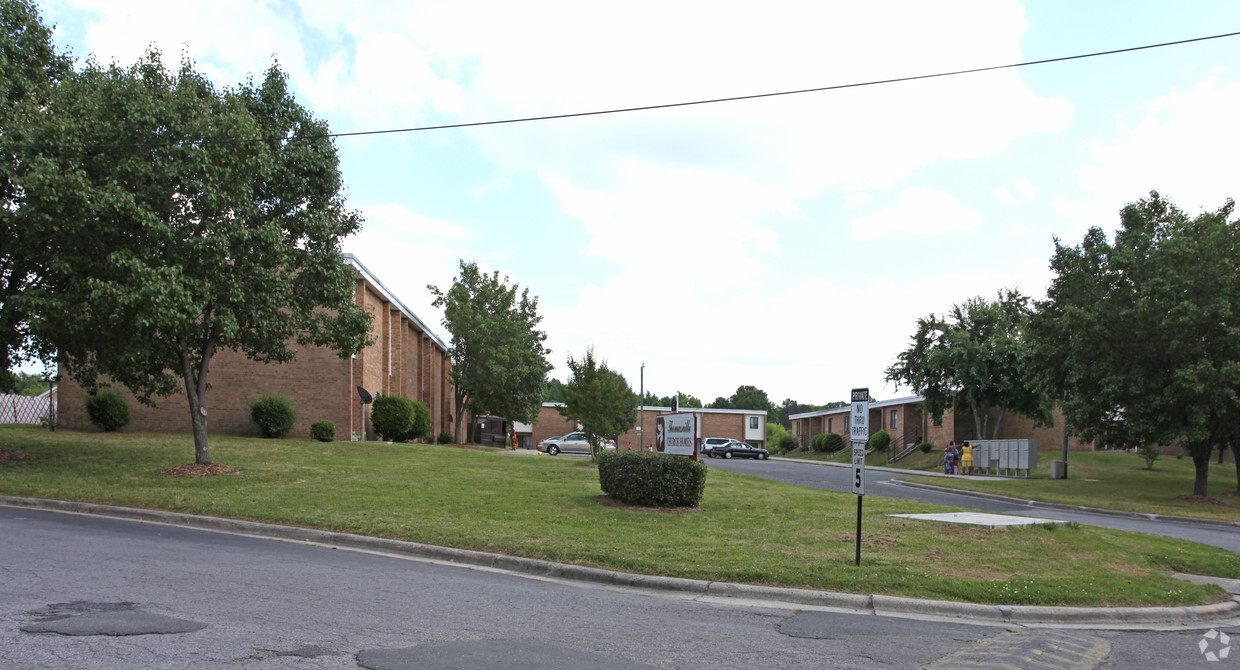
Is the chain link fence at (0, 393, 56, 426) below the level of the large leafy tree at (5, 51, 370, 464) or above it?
below

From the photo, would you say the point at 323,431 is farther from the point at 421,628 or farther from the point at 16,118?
the point at 421,628

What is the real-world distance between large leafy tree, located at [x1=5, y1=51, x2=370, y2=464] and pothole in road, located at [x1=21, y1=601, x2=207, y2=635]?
11087 mm

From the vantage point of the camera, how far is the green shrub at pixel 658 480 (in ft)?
48.5

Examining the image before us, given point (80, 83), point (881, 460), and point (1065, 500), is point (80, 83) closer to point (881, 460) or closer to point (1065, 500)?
point (1065, 500)

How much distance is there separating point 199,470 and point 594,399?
11141 mm

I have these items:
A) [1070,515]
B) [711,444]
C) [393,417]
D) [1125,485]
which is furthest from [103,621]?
[711,444]

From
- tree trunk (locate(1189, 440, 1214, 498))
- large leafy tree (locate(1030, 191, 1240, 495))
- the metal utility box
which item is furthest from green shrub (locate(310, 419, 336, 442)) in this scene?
tree trunk (locate(1189, 440, 1214, 498))

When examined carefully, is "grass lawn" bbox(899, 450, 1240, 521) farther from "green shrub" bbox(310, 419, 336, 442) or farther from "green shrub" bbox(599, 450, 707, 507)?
"green shrub" bbox(310, 419, 336, 442)

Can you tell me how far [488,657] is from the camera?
5.71 m

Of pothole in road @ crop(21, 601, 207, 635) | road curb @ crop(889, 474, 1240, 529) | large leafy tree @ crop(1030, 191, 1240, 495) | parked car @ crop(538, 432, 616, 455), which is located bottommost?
parked car @ crop(538, 432, 616, 455)

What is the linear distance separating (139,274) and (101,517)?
17.1 feet

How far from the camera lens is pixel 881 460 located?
53656mm

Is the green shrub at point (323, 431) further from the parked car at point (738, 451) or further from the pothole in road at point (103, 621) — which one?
the parked car at point (738, 451)

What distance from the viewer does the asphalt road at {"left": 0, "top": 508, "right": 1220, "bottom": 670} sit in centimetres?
562
